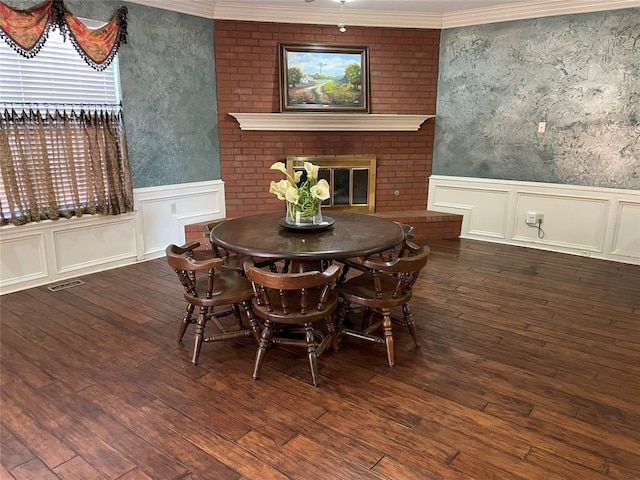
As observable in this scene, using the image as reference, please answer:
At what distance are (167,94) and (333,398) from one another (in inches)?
141

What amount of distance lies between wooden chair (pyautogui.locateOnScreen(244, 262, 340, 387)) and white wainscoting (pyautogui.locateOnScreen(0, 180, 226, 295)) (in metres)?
2.38

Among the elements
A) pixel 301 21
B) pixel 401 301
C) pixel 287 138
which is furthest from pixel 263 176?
pixel 401 301

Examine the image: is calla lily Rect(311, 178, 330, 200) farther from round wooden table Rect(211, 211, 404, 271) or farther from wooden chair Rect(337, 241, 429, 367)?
wooden chair Rect(337, 241, 429, 367)

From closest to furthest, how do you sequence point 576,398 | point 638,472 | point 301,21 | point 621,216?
point 638,472 → point 576,398 → point 621,216 → point 301,21

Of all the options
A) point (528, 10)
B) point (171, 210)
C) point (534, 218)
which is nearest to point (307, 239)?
point (171, 210)

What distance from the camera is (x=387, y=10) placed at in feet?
16.9

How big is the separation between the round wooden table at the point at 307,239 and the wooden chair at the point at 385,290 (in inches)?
5.2

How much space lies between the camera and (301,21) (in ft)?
16.7

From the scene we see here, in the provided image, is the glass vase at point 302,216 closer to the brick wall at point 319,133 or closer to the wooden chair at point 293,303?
the wooden chair at point 293,303

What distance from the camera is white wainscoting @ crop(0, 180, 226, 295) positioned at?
3.80 metres

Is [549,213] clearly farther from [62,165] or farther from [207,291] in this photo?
[62,165]

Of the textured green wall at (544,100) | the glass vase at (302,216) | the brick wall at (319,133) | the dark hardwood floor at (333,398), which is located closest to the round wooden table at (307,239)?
the glass vase at (302,216)

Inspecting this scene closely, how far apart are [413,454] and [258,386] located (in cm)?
89

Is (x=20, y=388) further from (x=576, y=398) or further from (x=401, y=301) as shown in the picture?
(x=576, y=398)
